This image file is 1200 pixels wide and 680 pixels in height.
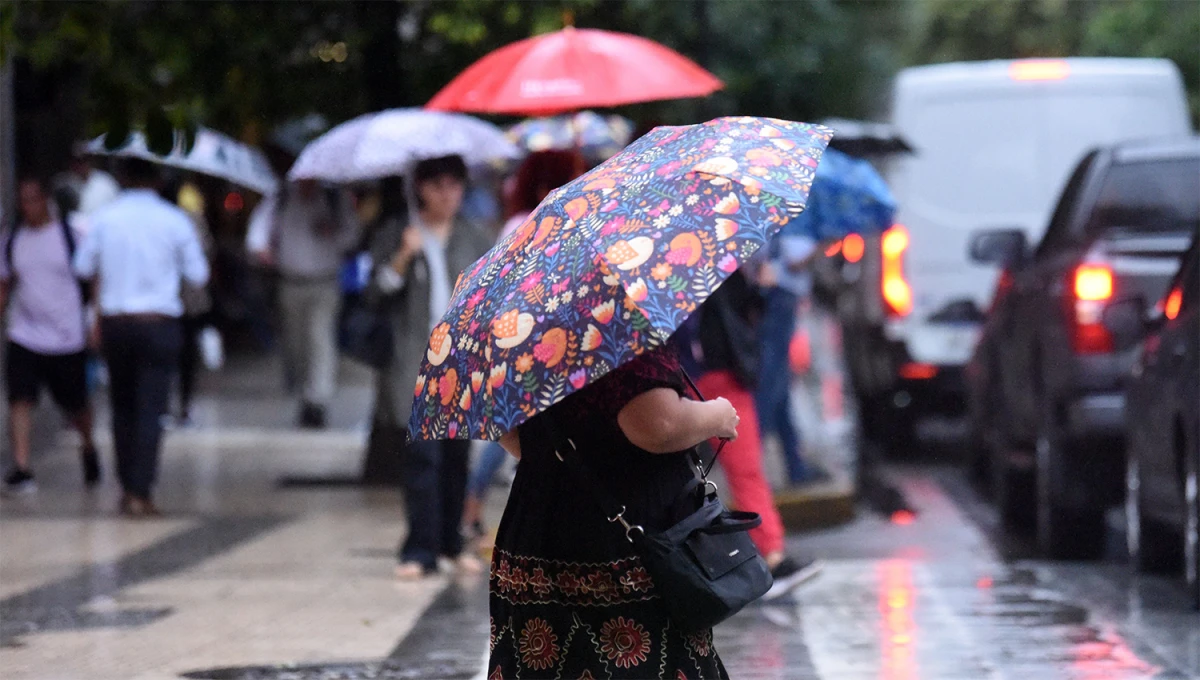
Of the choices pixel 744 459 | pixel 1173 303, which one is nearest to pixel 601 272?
pixel 744 459

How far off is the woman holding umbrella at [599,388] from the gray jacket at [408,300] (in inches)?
174

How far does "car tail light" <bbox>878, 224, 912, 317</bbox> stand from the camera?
13.6m

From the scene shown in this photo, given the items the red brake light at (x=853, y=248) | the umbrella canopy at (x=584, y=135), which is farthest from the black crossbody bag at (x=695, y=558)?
the red brake light at (x=853, y=248)

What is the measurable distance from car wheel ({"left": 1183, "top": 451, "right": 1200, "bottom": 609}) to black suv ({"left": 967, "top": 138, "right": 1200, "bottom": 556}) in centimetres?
127

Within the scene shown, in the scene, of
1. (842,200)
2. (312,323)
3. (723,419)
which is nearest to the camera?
(723,419)

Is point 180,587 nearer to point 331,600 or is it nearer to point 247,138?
point 331,600

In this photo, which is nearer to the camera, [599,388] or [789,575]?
[599,388]

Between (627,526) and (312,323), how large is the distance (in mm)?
11391

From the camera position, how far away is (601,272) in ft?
12.6

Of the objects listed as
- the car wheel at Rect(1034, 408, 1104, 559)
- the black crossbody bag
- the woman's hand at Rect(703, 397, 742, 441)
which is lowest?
the car wheel at Rect(1034, 408, 1104, 559)

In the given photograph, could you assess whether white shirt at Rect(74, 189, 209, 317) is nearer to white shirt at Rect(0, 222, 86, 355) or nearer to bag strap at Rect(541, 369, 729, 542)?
white shirt at Rect(0, 222, 86, 355)

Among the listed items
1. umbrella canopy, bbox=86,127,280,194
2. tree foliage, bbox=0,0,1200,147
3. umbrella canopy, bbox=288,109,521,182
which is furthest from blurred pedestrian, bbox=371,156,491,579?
umbrella canopy, bbox=86,127,280,194

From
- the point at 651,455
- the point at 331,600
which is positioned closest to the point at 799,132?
the point at 651,455

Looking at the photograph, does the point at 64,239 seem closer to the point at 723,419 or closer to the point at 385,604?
the point at 385,604
